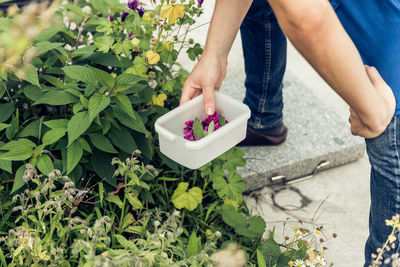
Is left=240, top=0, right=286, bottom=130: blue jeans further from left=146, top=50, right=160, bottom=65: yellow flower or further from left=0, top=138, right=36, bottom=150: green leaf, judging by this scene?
left=0, top=138, right=36, bottom=150: green leaf

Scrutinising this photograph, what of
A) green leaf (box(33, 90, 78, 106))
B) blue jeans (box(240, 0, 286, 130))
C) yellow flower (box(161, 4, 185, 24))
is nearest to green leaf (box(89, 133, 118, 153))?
green leaf (box(33, 90, 78, 106))

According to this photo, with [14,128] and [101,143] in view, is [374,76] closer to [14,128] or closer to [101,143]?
[101,143]

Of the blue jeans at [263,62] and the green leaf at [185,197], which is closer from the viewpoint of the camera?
the green leaf at [185,197]

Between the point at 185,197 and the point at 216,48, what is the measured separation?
2.07 ft

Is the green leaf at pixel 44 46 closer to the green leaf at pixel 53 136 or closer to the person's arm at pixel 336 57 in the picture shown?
the green leaf at pixel 53 136

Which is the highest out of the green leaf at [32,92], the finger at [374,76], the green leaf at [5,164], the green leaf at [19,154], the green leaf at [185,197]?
the finger at [374,76]

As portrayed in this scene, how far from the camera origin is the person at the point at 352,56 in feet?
3.36

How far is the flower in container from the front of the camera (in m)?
1.61

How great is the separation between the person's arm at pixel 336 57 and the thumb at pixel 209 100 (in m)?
0.51

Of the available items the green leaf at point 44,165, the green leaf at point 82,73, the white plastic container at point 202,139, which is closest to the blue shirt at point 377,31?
the white plastic container at point 202,139

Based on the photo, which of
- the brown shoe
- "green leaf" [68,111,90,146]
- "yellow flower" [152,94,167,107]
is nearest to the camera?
"green leaf" [68,111,90,146]

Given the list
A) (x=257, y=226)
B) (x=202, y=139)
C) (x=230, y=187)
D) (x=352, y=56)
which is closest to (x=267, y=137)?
(x=230, y=187)

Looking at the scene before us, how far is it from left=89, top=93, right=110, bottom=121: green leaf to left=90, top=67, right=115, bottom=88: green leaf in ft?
0.17

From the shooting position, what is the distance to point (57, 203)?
126 centimetres
